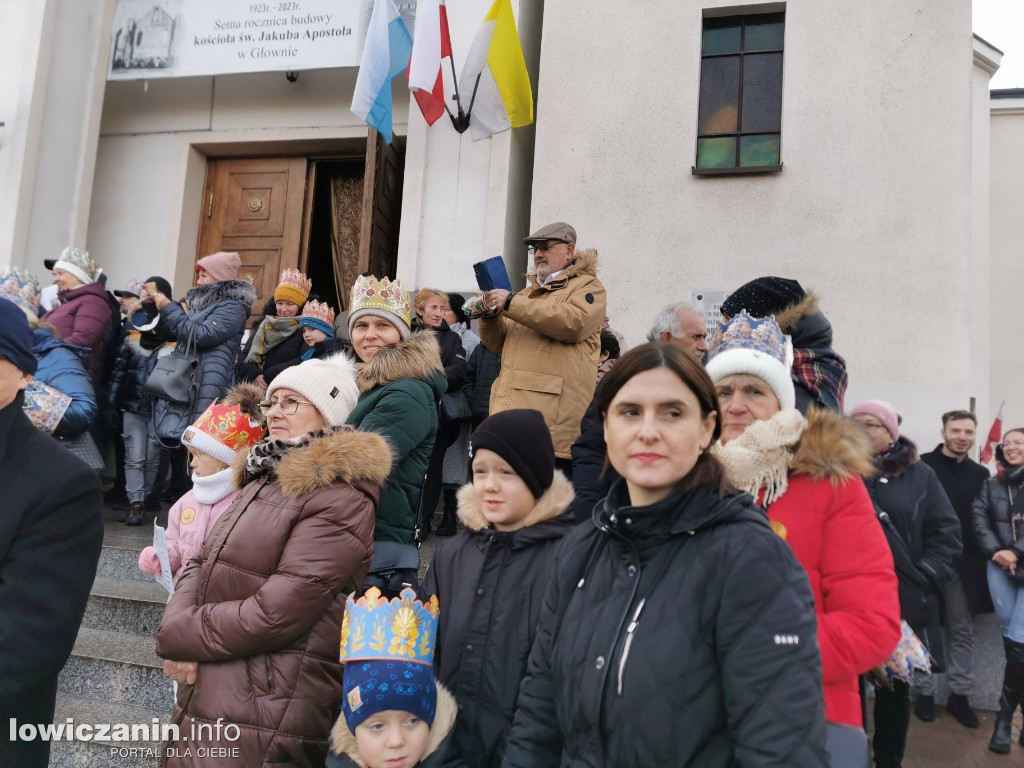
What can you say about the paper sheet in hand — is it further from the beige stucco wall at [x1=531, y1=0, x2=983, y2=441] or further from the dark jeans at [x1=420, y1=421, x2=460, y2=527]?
the beige stucco wall at [x1=531, y1=0, x2=983, y2=441]

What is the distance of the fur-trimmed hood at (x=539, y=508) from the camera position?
2393 millimetres

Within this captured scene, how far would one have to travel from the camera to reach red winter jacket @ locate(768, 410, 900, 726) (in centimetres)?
184

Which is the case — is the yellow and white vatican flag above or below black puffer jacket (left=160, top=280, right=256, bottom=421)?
above

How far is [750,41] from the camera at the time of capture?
7.00 meters

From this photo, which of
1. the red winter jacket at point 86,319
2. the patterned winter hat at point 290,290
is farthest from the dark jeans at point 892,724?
the red winter jacket at point 86,319

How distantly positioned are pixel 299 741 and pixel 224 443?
139cm

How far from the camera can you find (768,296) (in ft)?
9.02

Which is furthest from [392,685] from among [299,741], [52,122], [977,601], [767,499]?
[52,122]

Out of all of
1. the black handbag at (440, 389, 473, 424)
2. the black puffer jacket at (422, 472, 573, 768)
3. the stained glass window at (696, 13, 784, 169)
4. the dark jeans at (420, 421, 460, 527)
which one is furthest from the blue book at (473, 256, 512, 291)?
the stained glass window at (696, 13, 784, 169)

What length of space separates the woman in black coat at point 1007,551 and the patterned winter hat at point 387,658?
13.1 feet

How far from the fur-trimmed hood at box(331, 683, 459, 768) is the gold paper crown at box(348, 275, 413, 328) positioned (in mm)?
2023

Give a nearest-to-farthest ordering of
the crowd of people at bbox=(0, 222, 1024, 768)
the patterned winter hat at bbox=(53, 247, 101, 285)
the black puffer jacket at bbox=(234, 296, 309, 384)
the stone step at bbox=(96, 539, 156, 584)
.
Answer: the crowd of people at bbox=(0, 222, 1024, 768)
the stone step at bbox=(96, 539, 156, 584)
the black puffer jacket at bbox=(234, 296, 309, 384)
the patterned winter hat at bbox=(53, 247, 101, 285)

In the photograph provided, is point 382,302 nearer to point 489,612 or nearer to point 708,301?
point 489,612

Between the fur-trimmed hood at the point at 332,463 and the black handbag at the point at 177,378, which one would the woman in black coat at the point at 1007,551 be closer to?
the fur-trimmed hood at the point at 332,463
